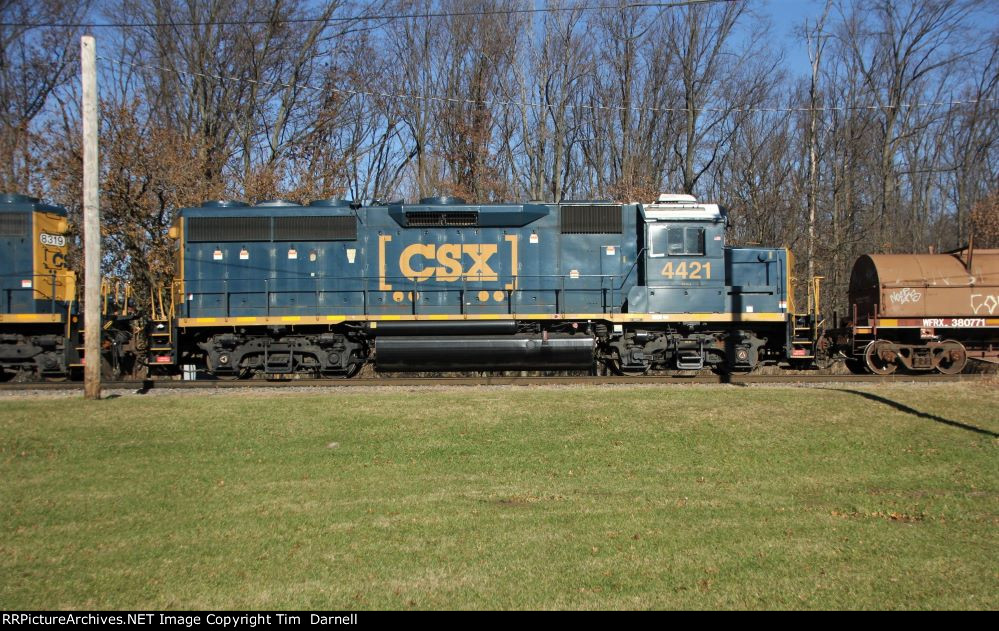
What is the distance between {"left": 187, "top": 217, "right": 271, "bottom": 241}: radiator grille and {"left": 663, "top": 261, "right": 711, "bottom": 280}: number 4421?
28.4 ft

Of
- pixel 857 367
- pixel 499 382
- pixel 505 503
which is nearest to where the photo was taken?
pixel 505 503

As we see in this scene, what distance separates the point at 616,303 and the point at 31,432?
10829 millimetres

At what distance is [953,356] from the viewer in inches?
635

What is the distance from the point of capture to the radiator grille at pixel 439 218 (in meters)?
15.8

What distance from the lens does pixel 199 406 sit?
11742mm

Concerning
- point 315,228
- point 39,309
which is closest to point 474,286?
point 315,228

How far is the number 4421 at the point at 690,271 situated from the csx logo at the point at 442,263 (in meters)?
3.31

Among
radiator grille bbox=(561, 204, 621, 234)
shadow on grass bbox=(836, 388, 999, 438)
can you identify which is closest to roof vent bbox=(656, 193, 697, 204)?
radiator grille bbox=(561, 204, 621, 234)

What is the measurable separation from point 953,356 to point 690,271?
6.20 meters

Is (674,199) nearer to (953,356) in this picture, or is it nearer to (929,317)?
(929,317)

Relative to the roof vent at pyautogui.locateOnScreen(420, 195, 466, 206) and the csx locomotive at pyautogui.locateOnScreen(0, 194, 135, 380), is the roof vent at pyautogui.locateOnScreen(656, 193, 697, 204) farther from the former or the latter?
the csx locomotive at pyautogui.locateOnScreen(0, 194, 135, 380)

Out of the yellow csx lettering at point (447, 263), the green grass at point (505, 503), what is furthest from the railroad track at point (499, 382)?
the green grass at point (505, 503)

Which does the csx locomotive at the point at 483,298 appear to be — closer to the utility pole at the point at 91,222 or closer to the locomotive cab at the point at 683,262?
the locomotive cab at the point at 683,262
